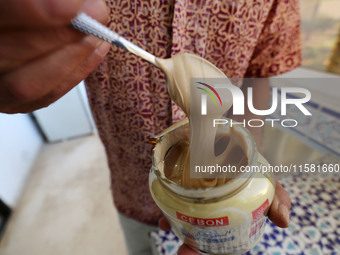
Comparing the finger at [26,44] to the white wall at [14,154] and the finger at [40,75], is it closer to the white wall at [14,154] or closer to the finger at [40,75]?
the finger at [40,75]

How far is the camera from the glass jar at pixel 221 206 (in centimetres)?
34

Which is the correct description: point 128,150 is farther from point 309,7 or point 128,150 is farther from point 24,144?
point 24,144

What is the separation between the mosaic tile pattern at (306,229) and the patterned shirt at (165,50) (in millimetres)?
346

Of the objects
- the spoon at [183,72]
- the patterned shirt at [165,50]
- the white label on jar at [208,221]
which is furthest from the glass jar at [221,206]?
the patterned shirt at [165,50]

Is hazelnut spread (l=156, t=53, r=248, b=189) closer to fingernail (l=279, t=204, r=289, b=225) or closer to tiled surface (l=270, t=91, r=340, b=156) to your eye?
fingernail (l=279, t=204, r=289, b=225)

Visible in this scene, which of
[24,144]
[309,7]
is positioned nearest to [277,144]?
[309,7]

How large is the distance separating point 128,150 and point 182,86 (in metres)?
0.38

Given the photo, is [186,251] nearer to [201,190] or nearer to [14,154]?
[201,190]

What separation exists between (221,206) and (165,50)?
36 centimetres

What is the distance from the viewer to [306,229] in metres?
0.66

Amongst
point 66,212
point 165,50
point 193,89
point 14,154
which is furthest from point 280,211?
point 14,154

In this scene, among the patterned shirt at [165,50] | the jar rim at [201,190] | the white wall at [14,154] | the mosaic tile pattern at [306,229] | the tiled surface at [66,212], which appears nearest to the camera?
the jar rim at [201,190]

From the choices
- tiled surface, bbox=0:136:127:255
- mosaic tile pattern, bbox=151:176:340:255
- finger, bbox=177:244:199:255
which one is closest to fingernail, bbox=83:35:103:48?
finger, bbox=177:244:199:255

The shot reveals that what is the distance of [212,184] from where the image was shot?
0.41 meters
